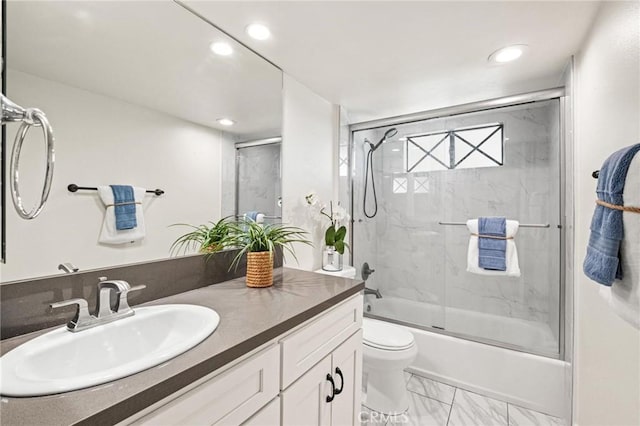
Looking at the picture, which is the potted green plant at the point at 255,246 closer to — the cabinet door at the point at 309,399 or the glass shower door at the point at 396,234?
the cabinet door at the point at 309,399

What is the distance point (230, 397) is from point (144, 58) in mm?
1308

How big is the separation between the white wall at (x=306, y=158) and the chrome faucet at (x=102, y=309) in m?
1.04

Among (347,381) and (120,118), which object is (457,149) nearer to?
(347,381)

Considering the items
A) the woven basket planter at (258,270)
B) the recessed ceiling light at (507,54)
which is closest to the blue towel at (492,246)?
the recessed ceiling light at (507,54)

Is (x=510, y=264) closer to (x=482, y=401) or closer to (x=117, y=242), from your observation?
(x=482, y=401)

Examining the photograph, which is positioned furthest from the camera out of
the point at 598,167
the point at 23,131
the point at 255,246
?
the point at 255,246

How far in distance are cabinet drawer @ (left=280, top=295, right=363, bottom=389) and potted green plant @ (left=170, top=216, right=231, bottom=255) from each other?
2.12 ft

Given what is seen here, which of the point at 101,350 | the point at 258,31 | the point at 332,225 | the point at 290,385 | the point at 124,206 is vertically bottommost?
the point at 290,385

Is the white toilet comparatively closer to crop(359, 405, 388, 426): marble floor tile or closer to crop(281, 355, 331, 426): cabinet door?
crop(359, 405, 388, 426): marble floor tile

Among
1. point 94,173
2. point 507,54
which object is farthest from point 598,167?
point 94,173

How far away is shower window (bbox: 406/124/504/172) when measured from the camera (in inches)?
103

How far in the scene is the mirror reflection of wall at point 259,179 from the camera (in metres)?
1.59

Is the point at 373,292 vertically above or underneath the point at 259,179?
underneath

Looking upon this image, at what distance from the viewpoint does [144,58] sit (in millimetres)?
1195
